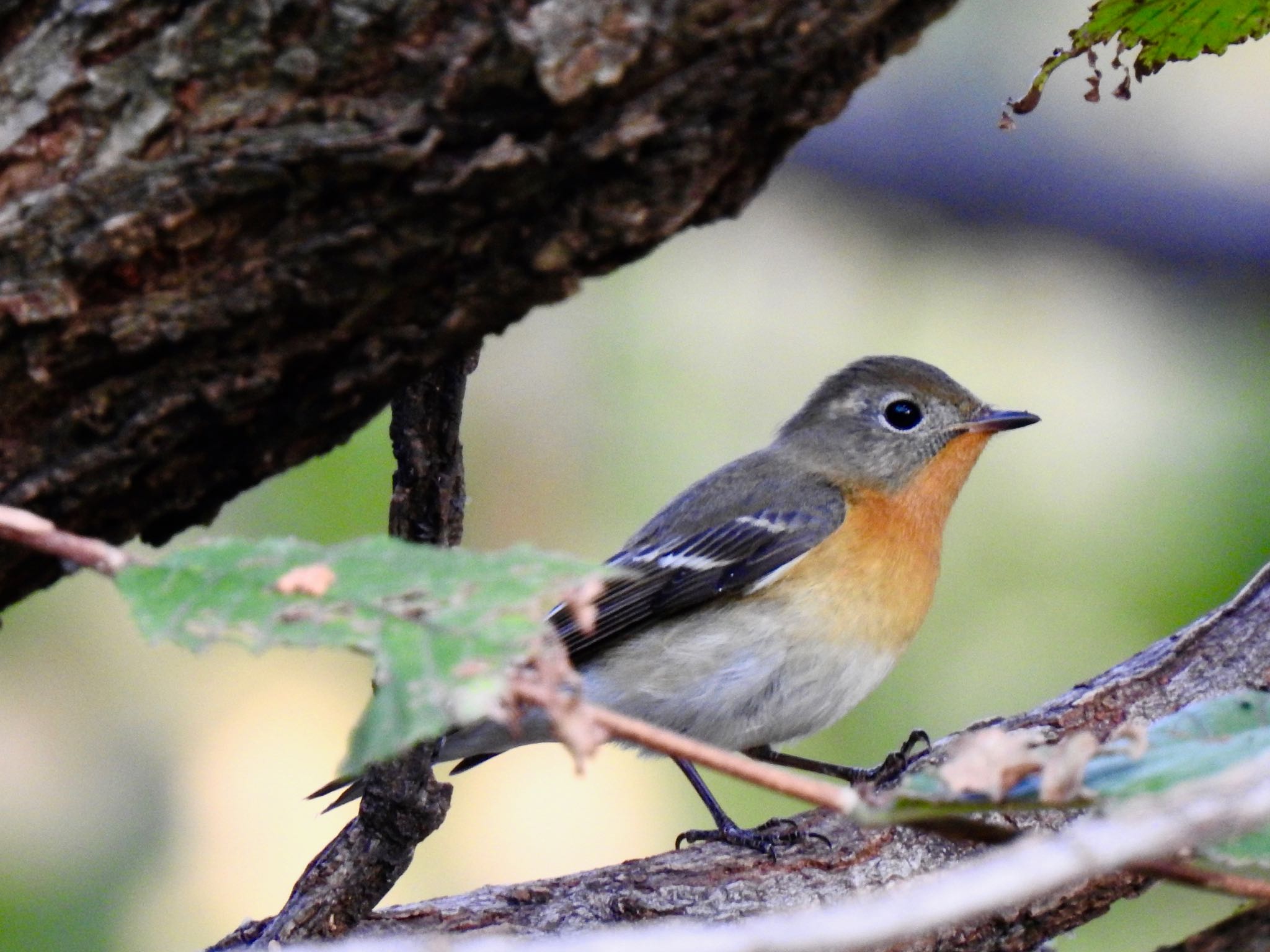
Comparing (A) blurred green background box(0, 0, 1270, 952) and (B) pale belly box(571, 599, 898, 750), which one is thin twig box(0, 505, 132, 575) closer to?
(B) pale belly box(571, 599, 898, 750)

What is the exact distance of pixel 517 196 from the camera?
93.7 inches

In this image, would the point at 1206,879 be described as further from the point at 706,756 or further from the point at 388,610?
the point at 388,610

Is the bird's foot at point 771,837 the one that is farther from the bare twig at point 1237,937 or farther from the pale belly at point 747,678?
the bare twig at point 1237,937

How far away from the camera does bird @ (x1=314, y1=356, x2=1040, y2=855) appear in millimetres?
4594

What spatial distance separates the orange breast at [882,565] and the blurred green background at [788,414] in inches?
46.5

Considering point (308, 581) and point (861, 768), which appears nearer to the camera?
point (308, 581)

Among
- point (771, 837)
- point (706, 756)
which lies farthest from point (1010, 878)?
point (771, 837)

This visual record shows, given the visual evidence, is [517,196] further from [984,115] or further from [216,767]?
[984,115]

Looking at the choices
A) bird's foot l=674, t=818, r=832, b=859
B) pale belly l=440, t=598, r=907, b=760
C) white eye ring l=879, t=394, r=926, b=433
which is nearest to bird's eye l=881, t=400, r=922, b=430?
white eye ring l=879, t=394, r=926, b=433

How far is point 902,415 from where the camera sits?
552 centimetres

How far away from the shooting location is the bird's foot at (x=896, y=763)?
166 inches

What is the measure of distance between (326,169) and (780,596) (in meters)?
2.69

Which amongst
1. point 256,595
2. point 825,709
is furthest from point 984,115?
point 256,595

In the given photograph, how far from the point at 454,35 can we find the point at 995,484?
5.13 metres
